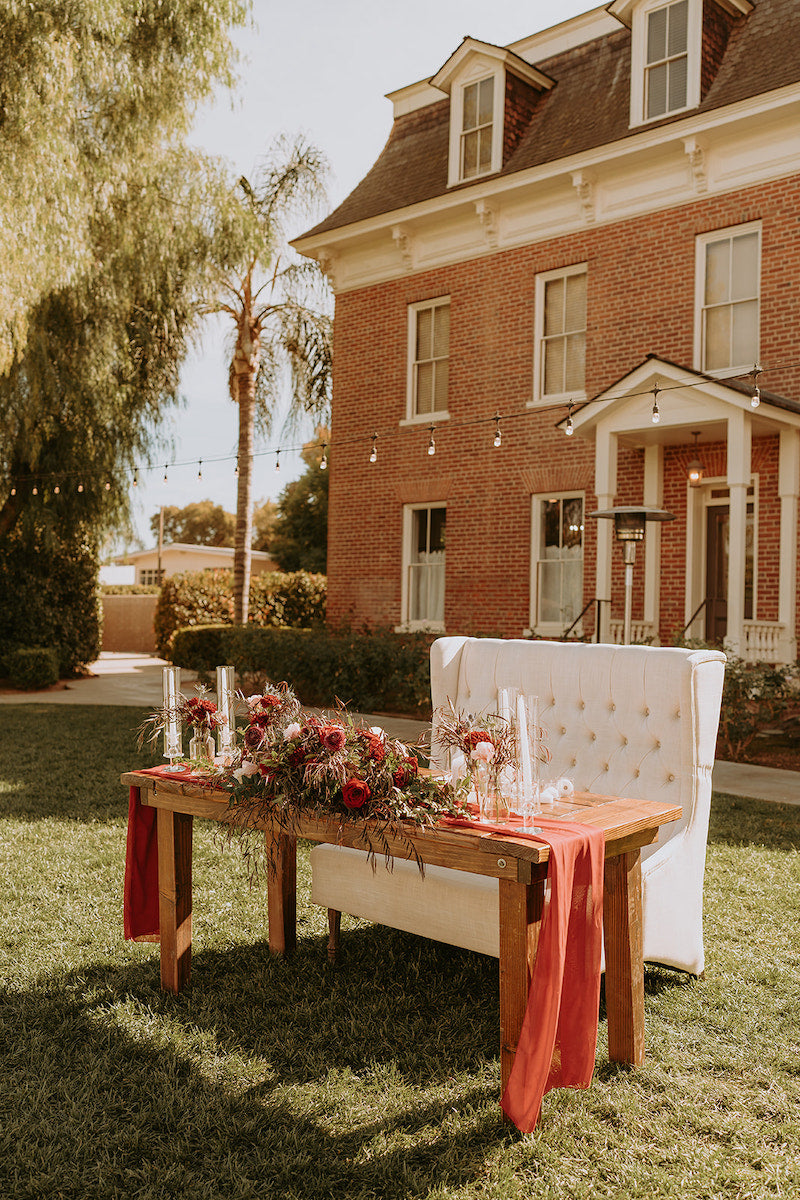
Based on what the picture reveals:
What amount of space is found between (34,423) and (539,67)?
9.30 metres

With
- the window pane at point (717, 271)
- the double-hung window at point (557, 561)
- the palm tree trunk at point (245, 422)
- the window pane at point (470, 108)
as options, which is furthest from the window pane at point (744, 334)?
the palm tree trunk at point (245, 422)

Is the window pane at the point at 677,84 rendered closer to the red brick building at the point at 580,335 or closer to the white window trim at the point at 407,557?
the red brick building at the point at 580,335

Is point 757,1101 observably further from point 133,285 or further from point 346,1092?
point 133,285

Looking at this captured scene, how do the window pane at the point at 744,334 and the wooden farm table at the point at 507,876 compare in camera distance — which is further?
the window pane at the point at 744,334

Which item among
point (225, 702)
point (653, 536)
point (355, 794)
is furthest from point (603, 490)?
point (355, 794)

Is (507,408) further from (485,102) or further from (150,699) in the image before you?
(150,699)

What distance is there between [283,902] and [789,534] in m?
8.53

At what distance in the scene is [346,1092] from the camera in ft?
10.7

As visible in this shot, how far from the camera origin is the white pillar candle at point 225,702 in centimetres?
407

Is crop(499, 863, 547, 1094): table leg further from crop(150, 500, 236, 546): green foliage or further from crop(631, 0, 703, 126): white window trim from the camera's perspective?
crop(150, 500, 236, 546): green foliage

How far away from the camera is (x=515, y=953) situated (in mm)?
3023

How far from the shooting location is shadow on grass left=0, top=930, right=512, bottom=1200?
285 centimetres

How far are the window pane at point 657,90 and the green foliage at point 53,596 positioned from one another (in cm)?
1088

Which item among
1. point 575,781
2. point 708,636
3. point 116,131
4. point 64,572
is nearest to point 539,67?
point 116,131
